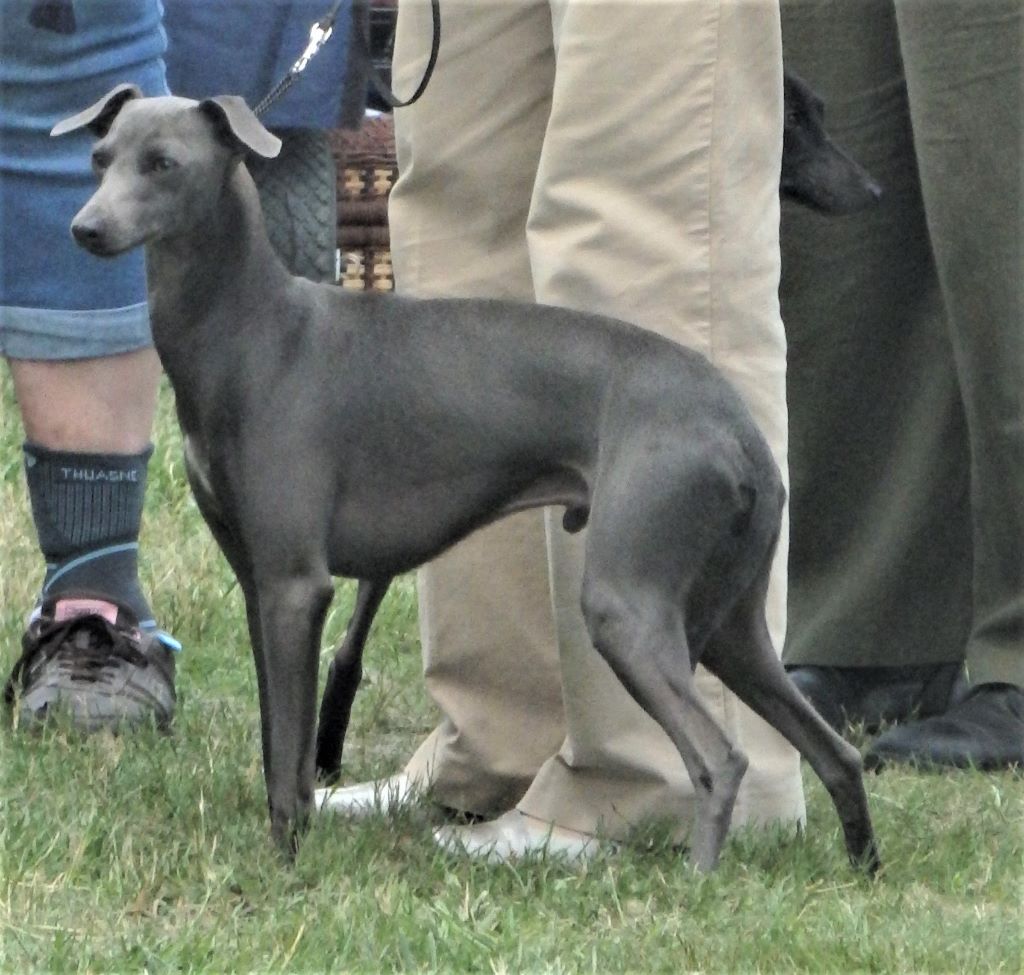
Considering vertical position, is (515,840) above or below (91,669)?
above

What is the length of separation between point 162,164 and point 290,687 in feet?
2.22

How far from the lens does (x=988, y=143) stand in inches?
136

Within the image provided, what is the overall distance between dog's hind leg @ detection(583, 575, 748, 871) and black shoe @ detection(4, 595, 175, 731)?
1.16 metres

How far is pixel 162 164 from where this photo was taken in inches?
97.1

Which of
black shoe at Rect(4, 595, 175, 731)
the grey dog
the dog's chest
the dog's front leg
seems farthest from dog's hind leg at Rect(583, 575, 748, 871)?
black shoe at Rect(4, 595, 175, 731)

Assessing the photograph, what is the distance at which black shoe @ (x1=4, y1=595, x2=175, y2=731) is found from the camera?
328cm

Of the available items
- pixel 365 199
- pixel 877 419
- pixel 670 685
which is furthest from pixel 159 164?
pixel 365 199

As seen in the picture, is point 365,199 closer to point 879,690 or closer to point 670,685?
point 879,690

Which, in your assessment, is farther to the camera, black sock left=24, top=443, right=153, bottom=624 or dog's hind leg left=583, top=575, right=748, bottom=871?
black sock left=24, top=443, right=153, bottom=624

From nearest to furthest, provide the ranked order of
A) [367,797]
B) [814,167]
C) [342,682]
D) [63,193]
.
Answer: [367,797] → [342,682] → [814,167] → [63,193]

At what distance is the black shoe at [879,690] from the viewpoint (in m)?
3.76

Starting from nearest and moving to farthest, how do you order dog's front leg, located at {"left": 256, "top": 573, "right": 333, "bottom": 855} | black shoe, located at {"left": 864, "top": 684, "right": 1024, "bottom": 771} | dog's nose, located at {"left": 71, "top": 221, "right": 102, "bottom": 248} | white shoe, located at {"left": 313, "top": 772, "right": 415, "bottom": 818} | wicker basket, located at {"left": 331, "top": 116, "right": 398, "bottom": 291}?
dog's nose, located at {"left": 71, "top": 221, "right": 102, "bottom": 248}
dog's front leg, located at {"left": 256, "top": 573, "right": 333, "bottom": 855}
white shoe, located at {"left": 313, "top": 772, "right": 415, "bottom": 818}
black shoe, located at {"left": 864, "top": 684, "right": 1024, "bottom": 771}
wicker basket, located at {"left": 331, "top": 116, "right": 398, "bottom": 291}

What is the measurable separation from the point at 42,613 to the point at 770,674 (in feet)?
4.78

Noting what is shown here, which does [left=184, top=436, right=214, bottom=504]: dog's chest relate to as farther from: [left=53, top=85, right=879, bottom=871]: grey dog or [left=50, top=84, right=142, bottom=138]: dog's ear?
[left=50, top=84, right=142, bottom=138]: dog's ear
